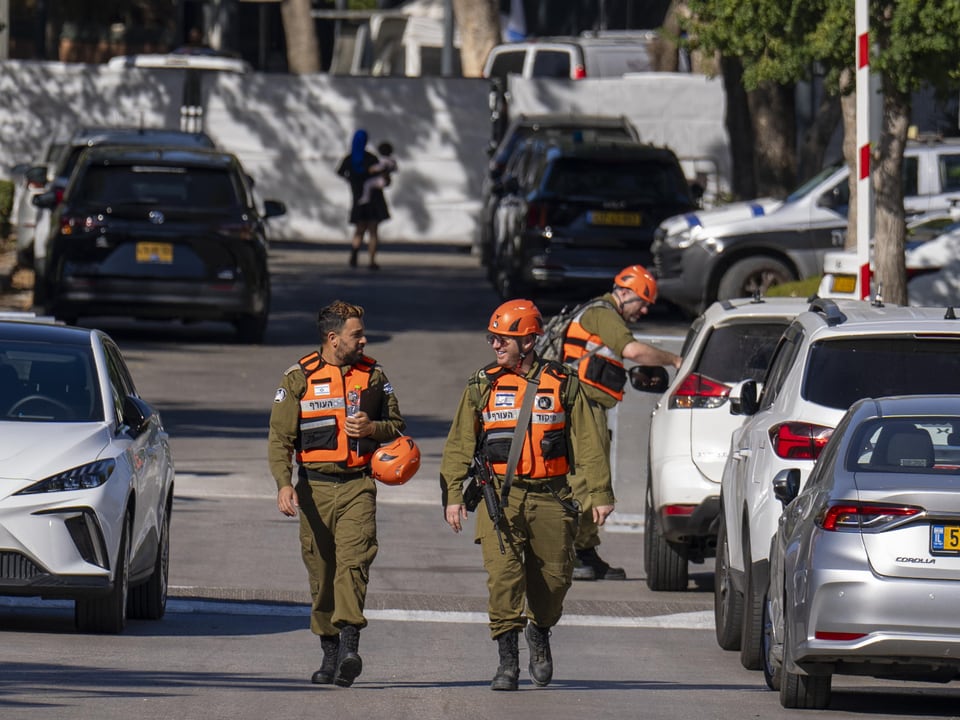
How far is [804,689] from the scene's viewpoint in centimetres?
927

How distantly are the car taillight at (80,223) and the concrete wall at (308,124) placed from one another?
12.9 meters

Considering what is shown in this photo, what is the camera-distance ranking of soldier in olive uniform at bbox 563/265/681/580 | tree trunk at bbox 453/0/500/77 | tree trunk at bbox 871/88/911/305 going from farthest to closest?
tree trunk at bbox 453/0/500/77 < tree trunk at bbox 871/88/911/305 < soldier in olive uniform at bbox 563/265/681/580

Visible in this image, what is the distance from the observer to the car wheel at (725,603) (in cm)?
1129

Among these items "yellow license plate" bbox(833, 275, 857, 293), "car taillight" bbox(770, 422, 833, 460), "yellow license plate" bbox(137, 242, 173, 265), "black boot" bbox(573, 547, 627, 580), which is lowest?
"black boot" bbox(573, 547, 627, 580)

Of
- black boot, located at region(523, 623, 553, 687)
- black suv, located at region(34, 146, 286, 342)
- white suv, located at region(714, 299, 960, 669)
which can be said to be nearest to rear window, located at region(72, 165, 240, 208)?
black suv, located at region(34, 146, 286, 342)

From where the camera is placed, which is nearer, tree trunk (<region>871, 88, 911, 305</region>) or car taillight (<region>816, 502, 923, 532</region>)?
car taillight (<region>816, 502, 923, 532</region>)

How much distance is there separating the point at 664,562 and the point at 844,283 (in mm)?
5001

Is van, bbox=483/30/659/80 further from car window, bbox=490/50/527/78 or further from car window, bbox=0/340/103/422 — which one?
car window, bbox=0/340/103/422

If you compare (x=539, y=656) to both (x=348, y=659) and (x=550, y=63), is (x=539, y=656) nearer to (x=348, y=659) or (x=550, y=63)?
(x=348, y=659)

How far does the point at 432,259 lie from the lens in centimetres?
3459

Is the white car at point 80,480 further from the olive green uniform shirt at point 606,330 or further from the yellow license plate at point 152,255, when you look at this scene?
the yellow license plate at point 152,255

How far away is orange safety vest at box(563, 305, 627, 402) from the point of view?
1407 centimetres

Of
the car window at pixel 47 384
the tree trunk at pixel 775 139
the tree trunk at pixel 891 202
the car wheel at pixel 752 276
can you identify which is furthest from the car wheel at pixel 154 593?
the tree trunk at pixel 775 139

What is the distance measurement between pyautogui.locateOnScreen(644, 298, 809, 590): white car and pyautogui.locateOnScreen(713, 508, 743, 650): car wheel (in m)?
1.13
